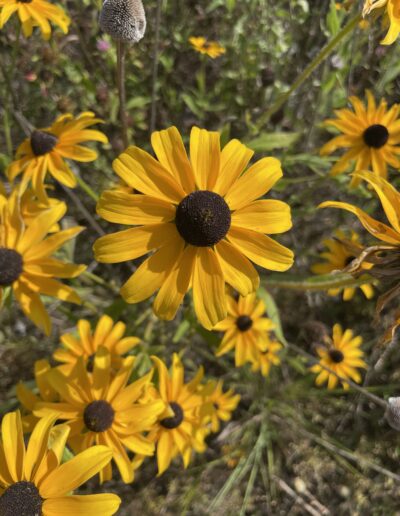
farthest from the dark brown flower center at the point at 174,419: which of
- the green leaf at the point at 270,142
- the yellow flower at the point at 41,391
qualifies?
the green leaf at the point at 270,142

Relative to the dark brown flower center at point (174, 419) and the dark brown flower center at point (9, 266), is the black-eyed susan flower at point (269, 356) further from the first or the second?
the dark brown flower center at point (9, 266)

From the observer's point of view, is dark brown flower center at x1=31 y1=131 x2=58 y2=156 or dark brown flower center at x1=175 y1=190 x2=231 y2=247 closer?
dark brown flower center at x1=175 y1=190 x2=231 y2=247

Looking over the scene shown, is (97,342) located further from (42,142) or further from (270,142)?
(270,142)

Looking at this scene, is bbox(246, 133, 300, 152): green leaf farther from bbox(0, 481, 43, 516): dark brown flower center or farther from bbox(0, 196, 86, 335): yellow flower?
bbox(0, 481, 43, 516): dark brown flower center

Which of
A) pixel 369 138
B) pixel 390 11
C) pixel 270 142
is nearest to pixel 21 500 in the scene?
pixel 390 11

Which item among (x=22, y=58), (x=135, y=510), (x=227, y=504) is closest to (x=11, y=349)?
(x=135, y=510)

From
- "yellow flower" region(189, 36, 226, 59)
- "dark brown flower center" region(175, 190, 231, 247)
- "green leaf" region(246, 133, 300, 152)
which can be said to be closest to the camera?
"dark brown flower center" region(175, 190, 231, 247)

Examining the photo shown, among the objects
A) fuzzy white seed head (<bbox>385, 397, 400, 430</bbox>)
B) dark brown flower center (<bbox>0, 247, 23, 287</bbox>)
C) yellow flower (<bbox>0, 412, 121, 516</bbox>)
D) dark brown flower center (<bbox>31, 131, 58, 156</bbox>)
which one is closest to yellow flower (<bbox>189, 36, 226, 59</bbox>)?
dark brown flower center (<bbox>31, 131, 58, 156</bbox>)

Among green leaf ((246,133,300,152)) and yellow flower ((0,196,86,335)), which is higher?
green leaf ((246,133,300,152))
